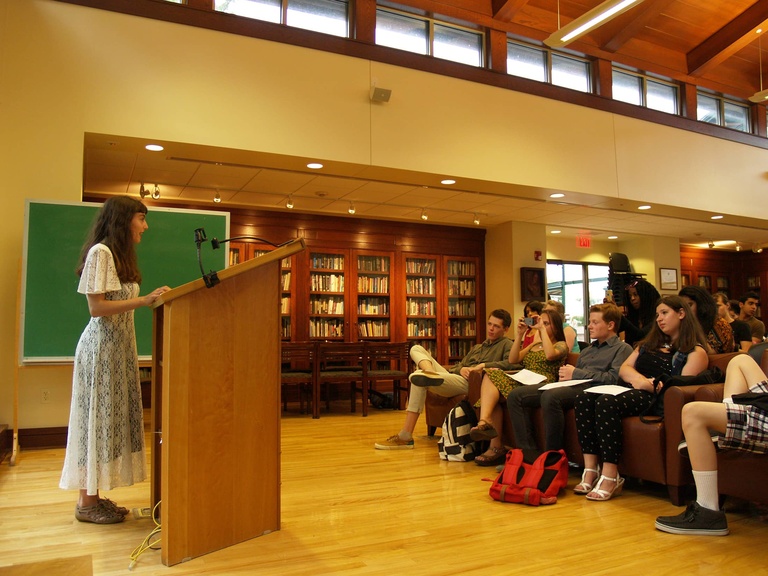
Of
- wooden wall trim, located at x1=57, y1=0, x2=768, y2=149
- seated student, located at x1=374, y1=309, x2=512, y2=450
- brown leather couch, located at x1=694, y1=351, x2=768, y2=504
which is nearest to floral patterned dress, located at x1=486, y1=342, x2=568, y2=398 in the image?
seated student, located at x1=374, y1=309, x2=512, y2=450

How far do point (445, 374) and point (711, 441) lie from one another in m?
2.31

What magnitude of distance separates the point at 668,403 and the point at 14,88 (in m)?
5.02

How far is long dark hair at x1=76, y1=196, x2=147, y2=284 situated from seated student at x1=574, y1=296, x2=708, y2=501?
8.27 ft

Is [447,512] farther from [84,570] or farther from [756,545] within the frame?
[84,570]

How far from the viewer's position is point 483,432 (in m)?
3.96

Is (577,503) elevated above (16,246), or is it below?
below

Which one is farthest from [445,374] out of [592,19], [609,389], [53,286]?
[592,19]

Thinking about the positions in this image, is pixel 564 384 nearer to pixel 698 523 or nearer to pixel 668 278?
pixel 698 523

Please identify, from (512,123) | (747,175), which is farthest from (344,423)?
(747,175)

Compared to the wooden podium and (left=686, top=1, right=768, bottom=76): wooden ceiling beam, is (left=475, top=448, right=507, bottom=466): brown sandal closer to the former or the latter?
the wooden podium

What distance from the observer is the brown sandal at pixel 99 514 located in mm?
2734

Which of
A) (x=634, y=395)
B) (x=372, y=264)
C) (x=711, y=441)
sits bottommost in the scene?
(x=711, y=441)

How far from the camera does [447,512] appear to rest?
2.96 metres

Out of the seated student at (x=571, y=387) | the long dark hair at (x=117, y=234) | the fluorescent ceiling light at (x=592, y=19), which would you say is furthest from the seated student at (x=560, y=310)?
the long dark hair at (x=117, y=234)
